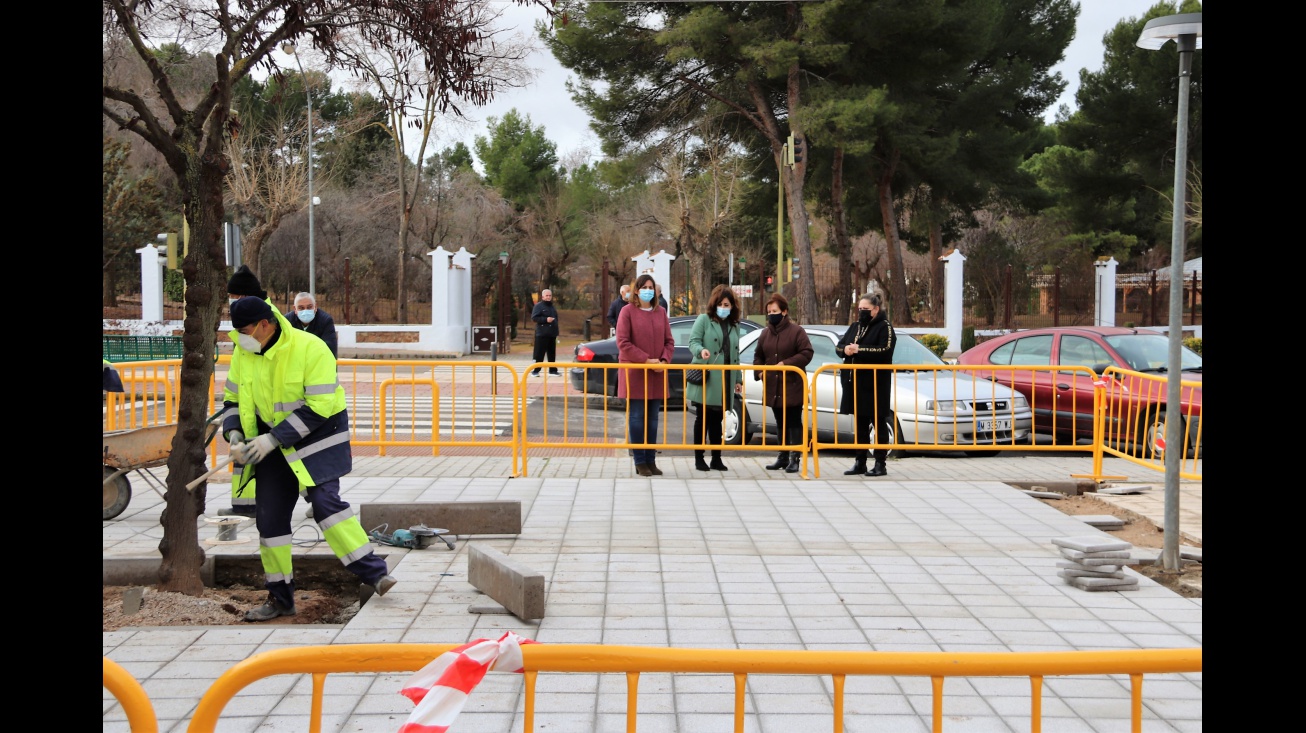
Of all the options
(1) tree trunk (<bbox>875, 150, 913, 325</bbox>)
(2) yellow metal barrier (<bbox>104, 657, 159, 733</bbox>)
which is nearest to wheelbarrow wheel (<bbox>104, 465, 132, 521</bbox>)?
(2) yellow metal barrier (<bbox>104, 657, 159, 733</bbox>)

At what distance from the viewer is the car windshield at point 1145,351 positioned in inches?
470

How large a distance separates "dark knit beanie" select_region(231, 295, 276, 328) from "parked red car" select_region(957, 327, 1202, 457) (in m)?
7.03

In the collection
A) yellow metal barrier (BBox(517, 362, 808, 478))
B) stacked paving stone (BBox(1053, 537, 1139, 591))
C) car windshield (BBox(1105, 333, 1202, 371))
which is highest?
car windshield (BBox(1105, 333, 1202, 371))

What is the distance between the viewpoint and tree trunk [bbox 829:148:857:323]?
34875 mm

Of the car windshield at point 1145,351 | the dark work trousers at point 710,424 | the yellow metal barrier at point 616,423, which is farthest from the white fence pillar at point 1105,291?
the dark work trousers at point 710,424

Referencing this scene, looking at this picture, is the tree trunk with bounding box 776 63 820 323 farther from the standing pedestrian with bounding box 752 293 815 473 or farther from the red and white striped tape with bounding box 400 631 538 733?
the red and white striped tape with bounding box 400 631 538 733

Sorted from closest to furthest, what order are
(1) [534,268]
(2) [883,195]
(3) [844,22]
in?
(3) [844,22]
(2) [883,195]
(1) [534,268]

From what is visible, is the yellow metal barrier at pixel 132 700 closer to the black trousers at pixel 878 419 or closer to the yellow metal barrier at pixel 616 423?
the yellow metal barrier at pixel 616 423

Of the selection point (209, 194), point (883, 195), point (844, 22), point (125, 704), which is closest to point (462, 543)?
point (209, 194)

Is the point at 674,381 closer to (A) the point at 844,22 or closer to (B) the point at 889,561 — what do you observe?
(B) the point at 889,561

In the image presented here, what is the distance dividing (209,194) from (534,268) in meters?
53.2

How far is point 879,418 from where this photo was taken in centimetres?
1059
